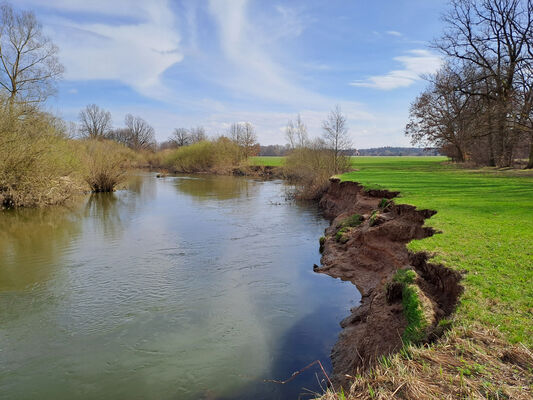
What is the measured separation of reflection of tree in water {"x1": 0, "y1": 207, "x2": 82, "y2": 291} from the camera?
9391mm

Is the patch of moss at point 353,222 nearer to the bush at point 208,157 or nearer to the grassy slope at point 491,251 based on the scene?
the grassy slope at point 491,251

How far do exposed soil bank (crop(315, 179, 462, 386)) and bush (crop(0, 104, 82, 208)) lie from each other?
15.8m

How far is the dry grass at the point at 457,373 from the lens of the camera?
8.86 feet

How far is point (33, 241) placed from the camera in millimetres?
13125

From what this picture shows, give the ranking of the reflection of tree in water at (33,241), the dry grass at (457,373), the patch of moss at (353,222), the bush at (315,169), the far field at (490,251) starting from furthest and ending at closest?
the bush at (315,169) → the patch of moss at (353,222) → the reflection of tree in water at (33,241) → the far field at (490,251) → the dry grass at (457,373)

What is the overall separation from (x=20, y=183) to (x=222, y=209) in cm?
1071

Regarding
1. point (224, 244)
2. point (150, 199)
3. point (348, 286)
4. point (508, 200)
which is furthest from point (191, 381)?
point (150, 199)

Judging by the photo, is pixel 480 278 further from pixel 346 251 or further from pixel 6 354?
pixel 6 354

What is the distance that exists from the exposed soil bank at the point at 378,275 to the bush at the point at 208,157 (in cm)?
4013

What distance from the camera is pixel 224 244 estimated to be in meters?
12.6

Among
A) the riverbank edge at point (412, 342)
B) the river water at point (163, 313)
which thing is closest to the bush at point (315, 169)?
the river water at point (163, 313)

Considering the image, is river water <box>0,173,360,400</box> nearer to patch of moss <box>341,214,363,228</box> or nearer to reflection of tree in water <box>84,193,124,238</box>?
reflection of tree in water <box>84,193,124,238</box>

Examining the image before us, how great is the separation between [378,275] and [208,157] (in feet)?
169

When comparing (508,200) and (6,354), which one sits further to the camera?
(508,200)
